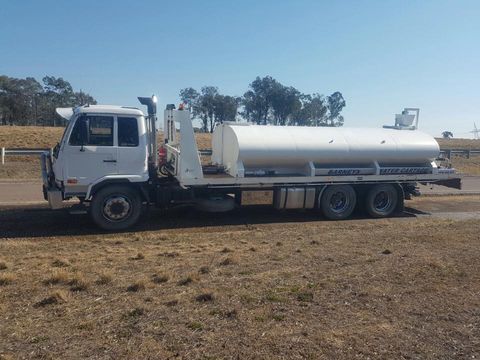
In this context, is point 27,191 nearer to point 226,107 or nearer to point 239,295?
point 239,295

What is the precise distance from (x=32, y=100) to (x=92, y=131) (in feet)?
332

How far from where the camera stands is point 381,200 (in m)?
12.5

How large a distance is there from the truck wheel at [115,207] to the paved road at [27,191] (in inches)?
176

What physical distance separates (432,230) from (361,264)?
3819 mm

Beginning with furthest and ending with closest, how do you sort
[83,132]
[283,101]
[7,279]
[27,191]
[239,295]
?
[283,101] → [27,191] → [83,132] → [7,279] → [239,295]

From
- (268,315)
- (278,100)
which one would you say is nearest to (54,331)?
(268,315)

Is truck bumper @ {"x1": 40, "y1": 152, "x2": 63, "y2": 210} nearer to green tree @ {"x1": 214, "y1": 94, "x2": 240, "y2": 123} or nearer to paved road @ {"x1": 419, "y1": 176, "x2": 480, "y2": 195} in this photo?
paved road @ {"x1": 419, "y1": 176, "x2": 480, "y2": 195}

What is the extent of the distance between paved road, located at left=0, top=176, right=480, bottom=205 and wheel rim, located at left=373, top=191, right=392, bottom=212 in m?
3.32

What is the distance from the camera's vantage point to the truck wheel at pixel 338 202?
11758mm

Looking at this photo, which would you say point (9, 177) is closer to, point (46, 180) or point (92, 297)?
point (46, 180)

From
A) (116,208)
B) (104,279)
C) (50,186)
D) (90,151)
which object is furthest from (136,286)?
(50,186)

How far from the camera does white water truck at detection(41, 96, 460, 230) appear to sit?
950cm

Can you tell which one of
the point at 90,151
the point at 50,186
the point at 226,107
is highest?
the point at 226,107

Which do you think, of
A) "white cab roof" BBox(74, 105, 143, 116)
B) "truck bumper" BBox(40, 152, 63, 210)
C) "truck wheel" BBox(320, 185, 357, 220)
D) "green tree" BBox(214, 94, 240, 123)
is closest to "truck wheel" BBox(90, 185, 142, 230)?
"truck bumper" BBox(40, 152, 63, 210)
